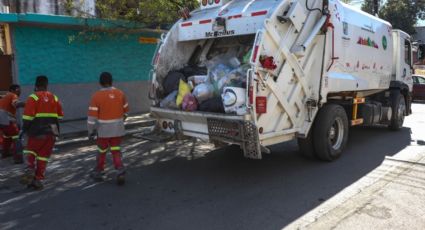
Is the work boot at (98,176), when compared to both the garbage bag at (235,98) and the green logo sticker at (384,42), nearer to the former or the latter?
the garbage bag at (235,98)

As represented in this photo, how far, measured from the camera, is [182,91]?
6293 millimetres

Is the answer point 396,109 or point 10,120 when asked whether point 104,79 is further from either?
point 396,109

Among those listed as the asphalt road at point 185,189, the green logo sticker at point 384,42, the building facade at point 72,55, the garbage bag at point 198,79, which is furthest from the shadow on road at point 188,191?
the building facade at point 72,55

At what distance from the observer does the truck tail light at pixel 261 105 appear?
209 inches

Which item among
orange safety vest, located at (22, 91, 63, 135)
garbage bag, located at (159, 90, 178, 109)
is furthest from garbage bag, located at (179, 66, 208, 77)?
orange safety vest, located at (22, 91, 63, 135)

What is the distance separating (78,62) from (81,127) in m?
2.19

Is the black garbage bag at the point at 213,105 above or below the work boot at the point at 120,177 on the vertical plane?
above

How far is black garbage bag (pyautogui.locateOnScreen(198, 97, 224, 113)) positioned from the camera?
5.71 meters

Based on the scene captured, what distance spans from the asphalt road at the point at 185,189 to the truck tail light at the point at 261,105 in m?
1.02

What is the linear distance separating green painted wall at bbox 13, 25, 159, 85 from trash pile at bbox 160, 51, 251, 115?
538 cm

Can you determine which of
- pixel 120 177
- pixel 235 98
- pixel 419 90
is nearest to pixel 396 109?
pixel 235 98

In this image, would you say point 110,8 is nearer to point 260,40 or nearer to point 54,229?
point 260,40

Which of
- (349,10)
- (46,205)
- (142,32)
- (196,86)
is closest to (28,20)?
(142,32)

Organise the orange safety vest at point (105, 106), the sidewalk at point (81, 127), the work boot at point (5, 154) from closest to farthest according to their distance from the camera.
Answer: the orange safety vest at point (105, 106), the work boot at point (5, 154), the sidewalk at point (81, 127)
